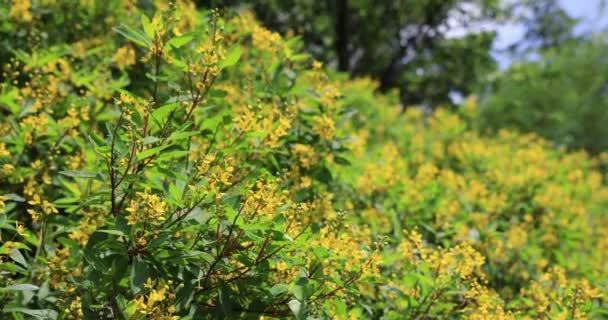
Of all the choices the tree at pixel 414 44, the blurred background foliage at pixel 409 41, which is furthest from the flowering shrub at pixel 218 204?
the tree at pixel 414 44

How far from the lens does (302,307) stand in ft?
6.72

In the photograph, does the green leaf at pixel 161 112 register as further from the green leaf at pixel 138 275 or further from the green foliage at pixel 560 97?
the green foliage at pixel 560 97

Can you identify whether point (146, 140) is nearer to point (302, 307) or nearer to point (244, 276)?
point (244, 276)

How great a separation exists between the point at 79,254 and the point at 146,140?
2.59ft

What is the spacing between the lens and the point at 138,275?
6.67 ft

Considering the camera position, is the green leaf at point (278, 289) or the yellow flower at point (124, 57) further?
the yellow flower at point (124, 57)

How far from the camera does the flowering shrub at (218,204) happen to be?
7.02 feet

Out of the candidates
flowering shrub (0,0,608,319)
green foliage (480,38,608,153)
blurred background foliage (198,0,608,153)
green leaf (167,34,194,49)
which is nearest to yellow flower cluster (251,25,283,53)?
flowering shrub (0,0,608,319)

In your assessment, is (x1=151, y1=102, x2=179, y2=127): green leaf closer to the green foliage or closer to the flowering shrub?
the flowering shrub

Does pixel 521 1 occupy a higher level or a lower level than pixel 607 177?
higher

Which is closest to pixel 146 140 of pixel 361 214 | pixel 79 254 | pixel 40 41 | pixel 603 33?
pixel 79 254

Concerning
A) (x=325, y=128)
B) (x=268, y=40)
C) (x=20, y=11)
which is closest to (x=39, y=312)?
(x=325, y=128)

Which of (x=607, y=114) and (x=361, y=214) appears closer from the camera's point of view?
(x=361, y=214)

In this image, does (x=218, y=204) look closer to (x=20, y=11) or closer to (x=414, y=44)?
(x=20, y=11)
